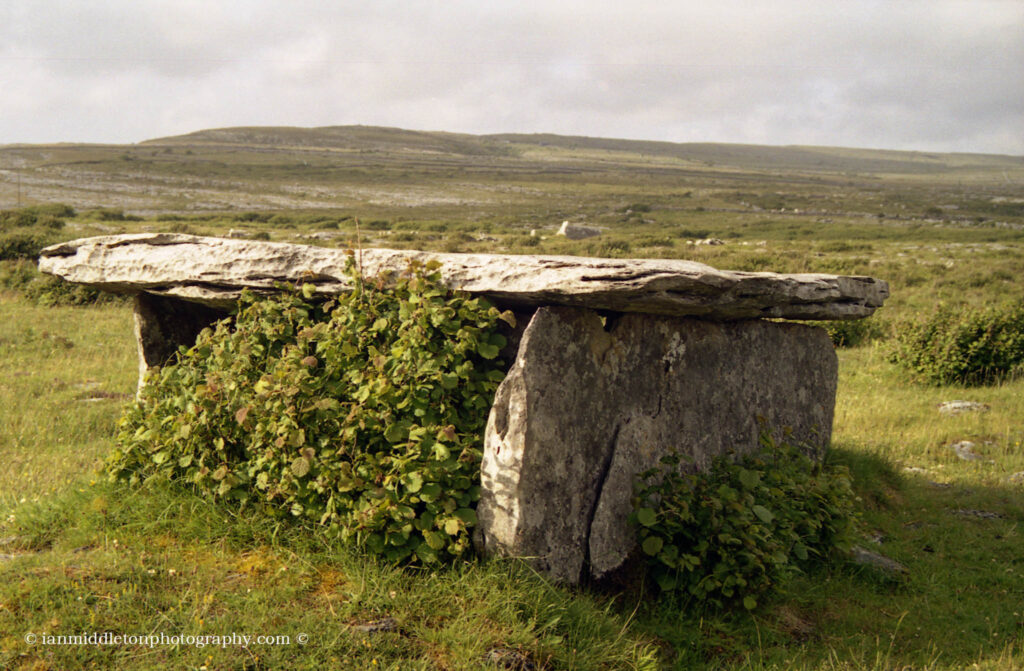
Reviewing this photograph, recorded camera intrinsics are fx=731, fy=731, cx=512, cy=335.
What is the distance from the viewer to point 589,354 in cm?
501

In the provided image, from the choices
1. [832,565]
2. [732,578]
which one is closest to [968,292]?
[832,565]

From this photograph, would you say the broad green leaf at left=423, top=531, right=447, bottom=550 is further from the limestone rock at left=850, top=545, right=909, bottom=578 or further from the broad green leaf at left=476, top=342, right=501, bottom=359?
the limestone rock at left=850, top=545, right=909, bottom=578

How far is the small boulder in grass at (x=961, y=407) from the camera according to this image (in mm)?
10102

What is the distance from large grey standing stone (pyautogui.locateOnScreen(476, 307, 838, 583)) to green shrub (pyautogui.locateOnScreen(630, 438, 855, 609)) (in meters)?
0.20

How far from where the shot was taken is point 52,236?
2217 cm

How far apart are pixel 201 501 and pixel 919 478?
24.1 ft

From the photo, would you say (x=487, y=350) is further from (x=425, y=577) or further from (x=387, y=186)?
(x=387, y=186)

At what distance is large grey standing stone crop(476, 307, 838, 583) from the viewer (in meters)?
4.66

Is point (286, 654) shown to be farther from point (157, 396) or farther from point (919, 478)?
point (919, 478)

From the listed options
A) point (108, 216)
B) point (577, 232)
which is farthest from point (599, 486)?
point (108, 216)

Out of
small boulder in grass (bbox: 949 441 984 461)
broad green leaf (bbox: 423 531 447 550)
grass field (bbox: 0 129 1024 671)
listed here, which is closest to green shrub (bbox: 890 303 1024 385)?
grass field (bbox: 0 129 1024 671)

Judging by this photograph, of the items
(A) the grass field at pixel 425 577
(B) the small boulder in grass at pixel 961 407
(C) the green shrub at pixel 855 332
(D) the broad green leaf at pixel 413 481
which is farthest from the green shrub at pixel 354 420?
(C) the green shrub at pixel 855 332

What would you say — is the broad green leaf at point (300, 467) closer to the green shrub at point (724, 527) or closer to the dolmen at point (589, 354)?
the dolmen at point (589, 354)

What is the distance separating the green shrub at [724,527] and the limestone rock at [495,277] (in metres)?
1.23
